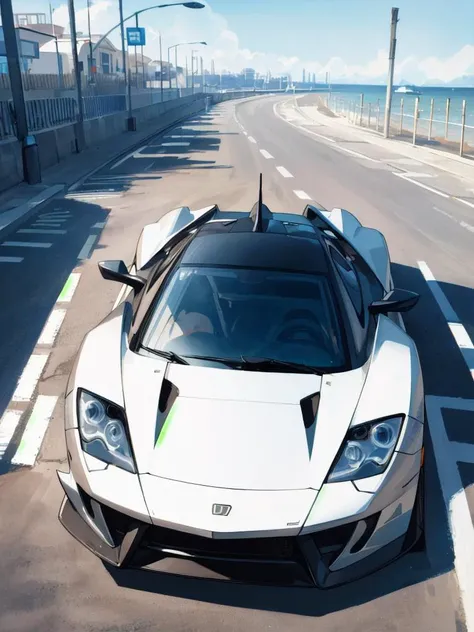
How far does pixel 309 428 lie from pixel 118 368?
1084 mm

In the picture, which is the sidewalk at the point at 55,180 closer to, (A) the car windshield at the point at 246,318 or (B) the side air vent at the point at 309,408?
(A) the car windshield at the point at 246,318

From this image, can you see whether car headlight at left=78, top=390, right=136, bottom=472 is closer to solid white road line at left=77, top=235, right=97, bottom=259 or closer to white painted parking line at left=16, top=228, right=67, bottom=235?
solid white road line at left=77, top=235, right=97, bottom=259

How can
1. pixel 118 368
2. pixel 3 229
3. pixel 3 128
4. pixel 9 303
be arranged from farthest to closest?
1. pixel 3 128
2. pixel 3 229
3. pixel 9 303
4. pixel 118 368

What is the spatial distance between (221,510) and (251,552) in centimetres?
23

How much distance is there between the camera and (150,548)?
277 centimetres

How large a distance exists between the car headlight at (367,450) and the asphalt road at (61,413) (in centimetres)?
63

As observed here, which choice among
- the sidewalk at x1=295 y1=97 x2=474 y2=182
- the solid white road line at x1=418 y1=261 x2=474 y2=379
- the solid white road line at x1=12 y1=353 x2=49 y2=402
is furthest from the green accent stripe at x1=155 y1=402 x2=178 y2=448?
the sidewalk at x1=295 y1=97 x2=474 y2=182

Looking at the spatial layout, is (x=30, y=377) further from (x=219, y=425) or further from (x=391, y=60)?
(x=391, y=60)

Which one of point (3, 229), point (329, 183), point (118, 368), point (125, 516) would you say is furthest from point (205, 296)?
point (329, 183)

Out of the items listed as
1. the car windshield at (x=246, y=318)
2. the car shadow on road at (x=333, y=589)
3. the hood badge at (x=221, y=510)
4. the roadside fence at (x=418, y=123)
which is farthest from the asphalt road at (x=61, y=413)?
the roadside fence at (x=418, y=123)

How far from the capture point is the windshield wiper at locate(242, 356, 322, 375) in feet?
11.1

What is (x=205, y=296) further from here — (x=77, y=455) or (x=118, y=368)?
(x=77, y=455)

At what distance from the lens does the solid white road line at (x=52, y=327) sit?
6.09 metres

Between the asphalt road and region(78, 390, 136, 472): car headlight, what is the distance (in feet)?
2.04
